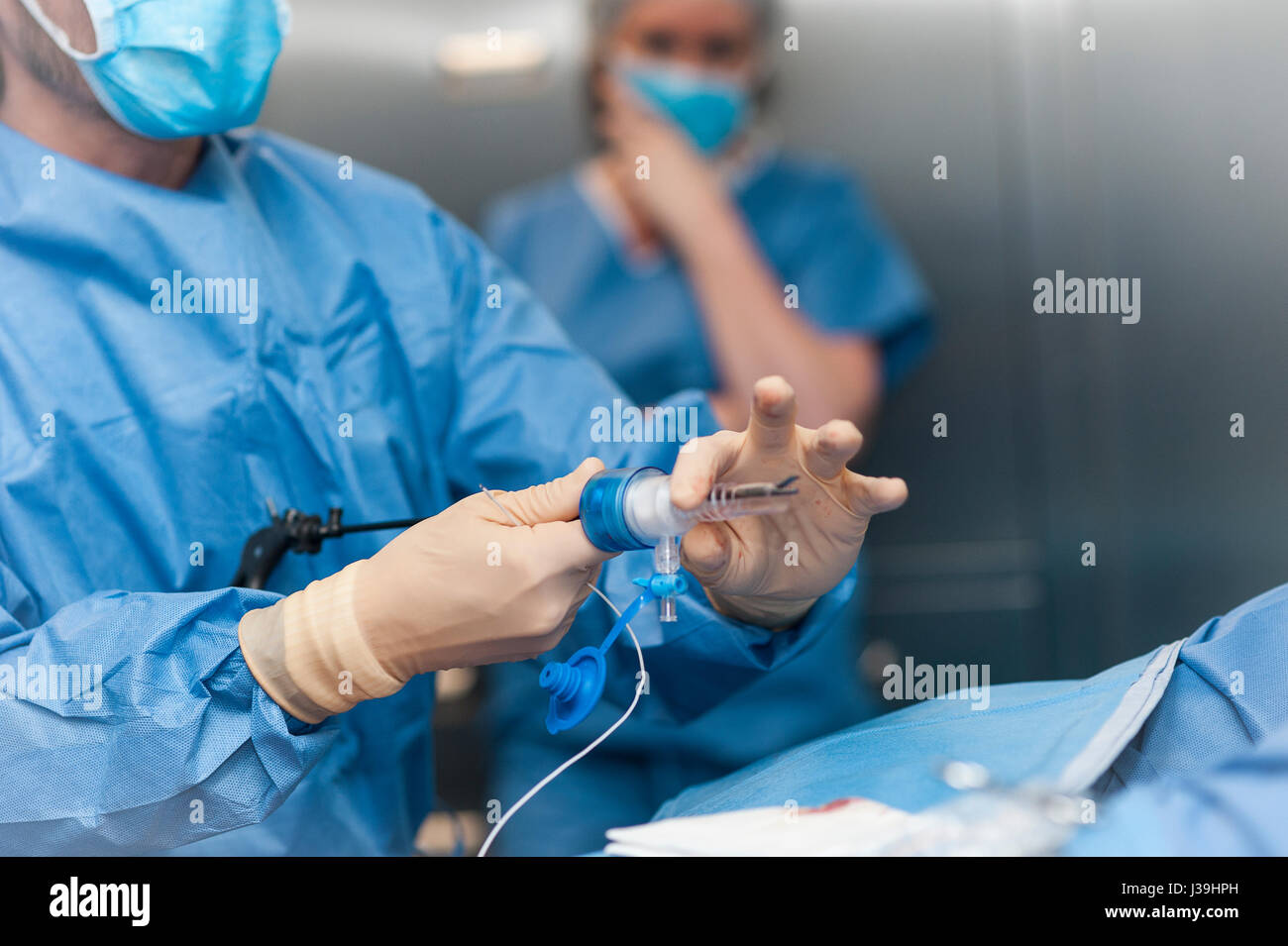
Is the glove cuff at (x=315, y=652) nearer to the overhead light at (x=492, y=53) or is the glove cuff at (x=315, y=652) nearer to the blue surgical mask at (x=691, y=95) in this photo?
the blue surgical mask at (x=691, y=95)

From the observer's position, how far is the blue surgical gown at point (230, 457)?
29.1 inches

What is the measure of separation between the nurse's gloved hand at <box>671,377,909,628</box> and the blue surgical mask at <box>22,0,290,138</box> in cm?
48

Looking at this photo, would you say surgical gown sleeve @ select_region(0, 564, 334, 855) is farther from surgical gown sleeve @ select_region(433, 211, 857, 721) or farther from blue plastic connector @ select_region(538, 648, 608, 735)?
surgical gown sleeve @ select_region(433, 211, 857, 721)

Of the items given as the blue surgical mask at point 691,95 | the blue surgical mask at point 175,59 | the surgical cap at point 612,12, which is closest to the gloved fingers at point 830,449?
the blue surgical mask at point 175,59

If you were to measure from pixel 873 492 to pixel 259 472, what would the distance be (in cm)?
50

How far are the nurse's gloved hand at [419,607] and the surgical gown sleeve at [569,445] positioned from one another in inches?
6.8

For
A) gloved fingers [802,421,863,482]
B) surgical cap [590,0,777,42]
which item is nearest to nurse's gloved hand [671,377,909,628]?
gloved fingers [802,421,863,482]

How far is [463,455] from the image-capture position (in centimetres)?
103

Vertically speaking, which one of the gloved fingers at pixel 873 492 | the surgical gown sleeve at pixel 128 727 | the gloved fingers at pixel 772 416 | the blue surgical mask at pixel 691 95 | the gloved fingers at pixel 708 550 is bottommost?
the surgical gown sleeve at pixel 128 727

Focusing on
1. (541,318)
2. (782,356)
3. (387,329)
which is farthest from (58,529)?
(782,356)

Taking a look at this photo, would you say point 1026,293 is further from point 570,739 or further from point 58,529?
point 58,529

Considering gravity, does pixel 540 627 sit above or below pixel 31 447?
below
